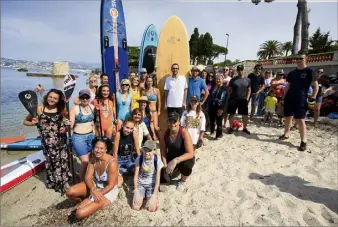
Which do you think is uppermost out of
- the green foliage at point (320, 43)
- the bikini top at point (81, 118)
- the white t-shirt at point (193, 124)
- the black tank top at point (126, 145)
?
the green foliage at point (320, 43)

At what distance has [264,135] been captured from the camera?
4832mm

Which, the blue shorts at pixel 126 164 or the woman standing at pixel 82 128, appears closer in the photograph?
the woman standing at pixel 82 128

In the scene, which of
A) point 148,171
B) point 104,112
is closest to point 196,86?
point 104,112

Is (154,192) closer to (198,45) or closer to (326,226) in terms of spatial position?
(326,226)

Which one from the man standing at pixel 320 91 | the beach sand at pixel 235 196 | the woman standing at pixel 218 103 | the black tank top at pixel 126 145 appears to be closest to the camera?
the beach sand at pixel 235 196

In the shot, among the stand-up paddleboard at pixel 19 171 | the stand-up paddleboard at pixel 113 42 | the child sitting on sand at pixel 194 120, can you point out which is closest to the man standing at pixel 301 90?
the child sitting on sand at pixel 194 120

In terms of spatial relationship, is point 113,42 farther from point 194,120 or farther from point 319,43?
point 319,43

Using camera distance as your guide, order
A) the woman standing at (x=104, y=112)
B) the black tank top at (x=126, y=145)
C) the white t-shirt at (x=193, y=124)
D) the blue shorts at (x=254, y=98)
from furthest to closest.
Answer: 1. the blue shorts at (x=254, y=98)
2. the white t-shirt at (x=193, y=124)
3. the woman standing at (x=104, y=112)
4. the black tank top at (x=126, y=145)

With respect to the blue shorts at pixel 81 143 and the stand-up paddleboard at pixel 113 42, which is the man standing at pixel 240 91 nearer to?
the blue shorts at pixel 81 143

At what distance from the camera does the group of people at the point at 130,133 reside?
2.71 metres

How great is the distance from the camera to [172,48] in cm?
554

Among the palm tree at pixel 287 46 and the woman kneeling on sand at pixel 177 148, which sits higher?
the palm tree at pixel 287 46

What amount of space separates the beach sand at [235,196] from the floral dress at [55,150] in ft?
0.69

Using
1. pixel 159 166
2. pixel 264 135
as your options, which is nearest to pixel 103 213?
pixel 159 166
